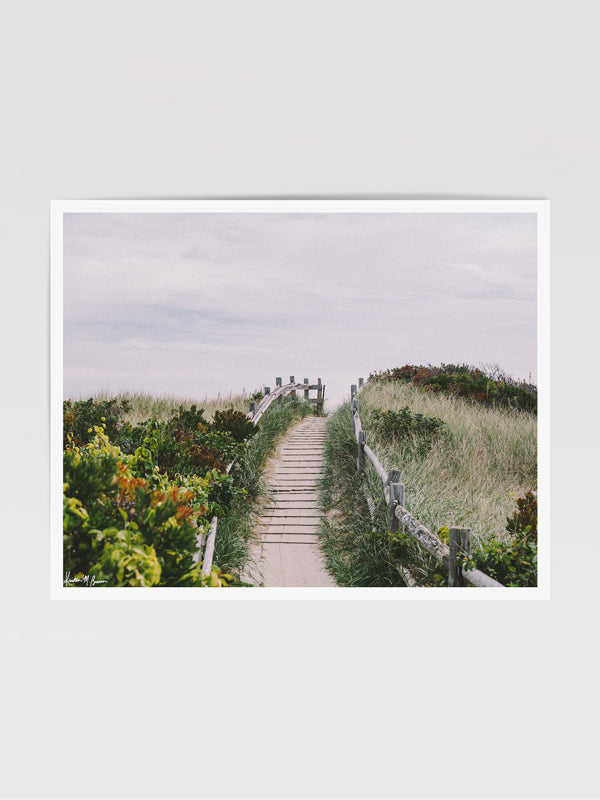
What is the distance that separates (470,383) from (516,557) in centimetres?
194

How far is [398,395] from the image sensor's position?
6.88m

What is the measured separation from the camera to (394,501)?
5512 millimetres

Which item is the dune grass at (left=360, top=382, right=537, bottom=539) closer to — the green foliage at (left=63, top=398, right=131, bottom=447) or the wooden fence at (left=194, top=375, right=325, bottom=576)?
the wooden fence at (left=194, top=375, right=325, bottom=576)

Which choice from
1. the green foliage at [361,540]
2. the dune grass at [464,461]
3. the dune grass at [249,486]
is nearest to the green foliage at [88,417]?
the dune grass at [249,486]

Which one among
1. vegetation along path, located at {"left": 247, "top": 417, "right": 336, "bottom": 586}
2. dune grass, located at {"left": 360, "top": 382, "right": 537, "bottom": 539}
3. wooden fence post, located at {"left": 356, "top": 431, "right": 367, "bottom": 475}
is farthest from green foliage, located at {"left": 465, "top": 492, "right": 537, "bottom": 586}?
wooden fence post, located at {"left": 356, "top": 431, "right": 367, "bottom": 475}

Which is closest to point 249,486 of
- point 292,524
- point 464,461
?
point 292,524

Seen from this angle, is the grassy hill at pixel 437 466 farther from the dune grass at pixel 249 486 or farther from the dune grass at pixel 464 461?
the dune grass at pixel 249 486

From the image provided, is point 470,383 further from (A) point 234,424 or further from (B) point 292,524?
(A) point 234,424

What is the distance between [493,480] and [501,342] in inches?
62.3
